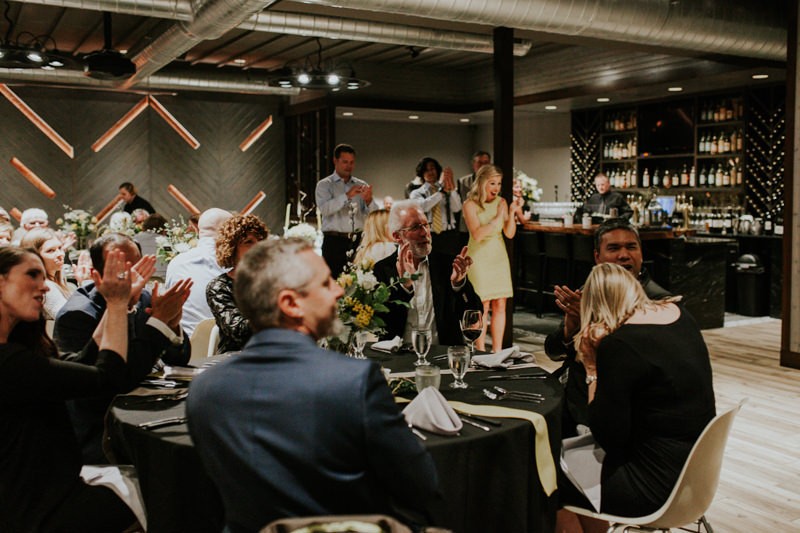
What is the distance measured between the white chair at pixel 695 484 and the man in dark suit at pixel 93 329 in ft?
5.15

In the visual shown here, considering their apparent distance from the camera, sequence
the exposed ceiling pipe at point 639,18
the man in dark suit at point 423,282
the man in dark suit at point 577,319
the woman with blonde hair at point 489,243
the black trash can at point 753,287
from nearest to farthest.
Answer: the man in dark suit at point 577,319 < the man in dark suit at point 423,282 < the exposed ceiling pipe at point 639,18 < the woman with blonde hair at point 489,243 < the black trash can at point 753,287

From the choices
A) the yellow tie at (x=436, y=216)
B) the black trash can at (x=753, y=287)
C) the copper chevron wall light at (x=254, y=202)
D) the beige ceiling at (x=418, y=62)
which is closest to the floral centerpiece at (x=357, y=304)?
the beige ceiling at (x=418, y=62)

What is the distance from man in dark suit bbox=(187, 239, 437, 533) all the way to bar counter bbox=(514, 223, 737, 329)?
264 inches

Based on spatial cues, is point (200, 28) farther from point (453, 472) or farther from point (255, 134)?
point (255, 134)

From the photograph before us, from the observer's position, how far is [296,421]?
4.89 ft

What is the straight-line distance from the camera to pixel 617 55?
1010 cm

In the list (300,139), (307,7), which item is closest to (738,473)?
(307,7)

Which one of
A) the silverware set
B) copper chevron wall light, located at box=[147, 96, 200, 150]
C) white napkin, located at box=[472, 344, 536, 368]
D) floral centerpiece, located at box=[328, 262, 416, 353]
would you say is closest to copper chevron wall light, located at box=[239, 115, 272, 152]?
copper chevron wall light, located at box=[147, 96, 200, 150]

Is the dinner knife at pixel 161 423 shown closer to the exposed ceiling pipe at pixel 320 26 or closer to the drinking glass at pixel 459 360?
the drinking glass at pixel 459 360

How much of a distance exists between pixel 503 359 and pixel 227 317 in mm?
1165

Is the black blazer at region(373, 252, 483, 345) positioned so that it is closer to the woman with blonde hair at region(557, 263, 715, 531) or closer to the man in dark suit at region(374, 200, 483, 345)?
the man in dark suit at region(374, 200, 483, 345)

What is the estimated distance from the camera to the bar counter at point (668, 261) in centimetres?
802

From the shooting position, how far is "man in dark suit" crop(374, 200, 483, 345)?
3.74 meters

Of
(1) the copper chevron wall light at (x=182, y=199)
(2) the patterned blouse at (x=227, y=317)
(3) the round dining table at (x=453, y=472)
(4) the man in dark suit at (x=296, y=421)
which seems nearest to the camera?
(4) the man in dark suit at (x=296, y=421)
